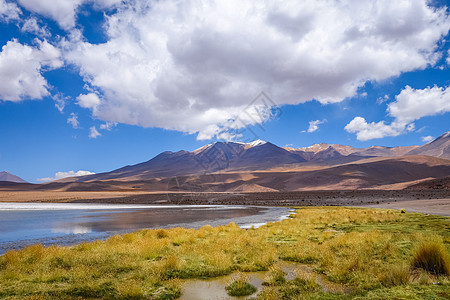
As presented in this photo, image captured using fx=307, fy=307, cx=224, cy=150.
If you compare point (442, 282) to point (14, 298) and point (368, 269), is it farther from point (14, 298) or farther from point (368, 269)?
point (14, 298)

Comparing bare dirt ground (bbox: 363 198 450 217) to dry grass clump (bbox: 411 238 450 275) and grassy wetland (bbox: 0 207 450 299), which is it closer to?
grassy wetland (bbox: 0 207 450 299)

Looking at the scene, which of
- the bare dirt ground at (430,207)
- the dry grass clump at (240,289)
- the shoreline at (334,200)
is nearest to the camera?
the dry grass clump at (240,289)

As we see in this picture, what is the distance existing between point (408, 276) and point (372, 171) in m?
145

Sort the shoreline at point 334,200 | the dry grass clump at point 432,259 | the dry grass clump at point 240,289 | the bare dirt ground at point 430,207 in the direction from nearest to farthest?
the dry grass clump at point 240,289, the dry grass clump at point 432,259, the bare dirt ground at point 430,207, the shoreline at point 334,200

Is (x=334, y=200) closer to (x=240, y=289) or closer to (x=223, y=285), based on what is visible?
(x=223, y=285)

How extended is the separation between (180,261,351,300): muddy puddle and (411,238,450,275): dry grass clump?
2.76m

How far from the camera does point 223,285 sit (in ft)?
29.0

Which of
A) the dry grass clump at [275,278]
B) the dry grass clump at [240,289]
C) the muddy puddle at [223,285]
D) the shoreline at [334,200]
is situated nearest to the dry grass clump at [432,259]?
the muddy puddle at [223,285]

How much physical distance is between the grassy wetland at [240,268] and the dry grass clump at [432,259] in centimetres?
2

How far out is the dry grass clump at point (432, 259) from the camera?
857 cm

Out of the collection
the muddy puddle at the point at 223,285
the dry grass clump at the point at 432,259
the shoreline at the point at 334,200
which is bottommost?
the shoreline at the point at 334,200

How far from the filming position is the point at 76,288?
810 cm

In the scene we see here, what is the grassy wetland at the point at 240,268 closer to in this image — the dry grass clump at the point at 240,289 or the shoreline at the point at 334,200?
the dry grass clump at the point at 240,289

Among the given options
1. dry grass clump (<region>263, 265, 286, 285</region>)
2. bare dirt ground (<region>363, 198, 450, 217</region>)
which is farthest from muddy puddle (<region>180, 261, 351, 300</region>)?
bare dirt ground (<region>363, 198, 450, 217</region>)
